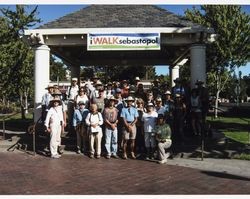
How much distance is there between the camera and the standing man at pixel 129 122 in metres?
12.2

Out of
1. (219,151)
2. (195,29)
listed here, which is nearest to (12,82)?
(195,29)

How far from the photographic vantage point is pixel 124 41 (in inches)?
567

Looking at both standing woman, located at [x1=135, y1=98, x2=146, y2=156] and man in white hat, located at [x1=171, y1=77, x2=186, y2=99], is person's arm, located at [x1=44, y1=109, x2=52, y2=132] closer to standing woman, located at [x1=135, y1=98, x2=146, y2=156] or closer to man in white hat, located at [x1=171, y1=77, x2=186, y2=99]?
standing woman, located at [x1=135, y1=98, x2=146, y2=156]

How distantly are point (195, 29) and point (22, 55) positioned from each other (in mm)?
10590

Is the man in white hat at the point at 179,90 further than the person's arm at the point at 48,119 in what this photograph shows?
Yes

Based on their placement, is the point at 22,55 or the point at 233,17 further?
the point at 233,17

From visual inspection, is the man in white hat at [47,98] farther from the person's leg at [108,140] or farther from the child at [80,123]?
the person's leg at [108,140]

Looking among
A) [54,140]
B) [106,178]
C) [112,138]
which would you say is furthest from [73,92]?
[106,178]

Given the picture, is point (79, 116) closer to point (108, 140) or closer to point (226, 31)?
point (108, 140)

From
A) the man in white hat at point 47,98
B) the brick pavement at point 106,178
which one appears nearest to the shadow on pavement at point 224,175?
the brick pavement at point 106,178

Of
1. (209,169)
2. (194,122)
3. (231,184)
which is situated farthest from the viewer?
(194,122)

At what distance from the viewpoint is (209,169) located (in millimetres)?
10711

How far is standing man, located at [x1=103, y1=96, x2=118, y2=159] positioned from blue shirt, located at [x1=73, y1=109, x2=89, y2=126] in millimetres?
699

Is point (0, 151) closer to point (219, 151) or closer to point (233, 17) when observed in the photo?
point (219, 151)
